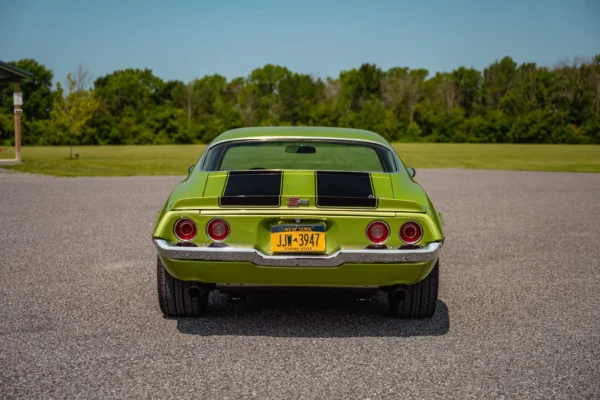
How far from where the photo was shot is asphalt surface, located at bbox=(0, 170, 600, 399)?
137 inches

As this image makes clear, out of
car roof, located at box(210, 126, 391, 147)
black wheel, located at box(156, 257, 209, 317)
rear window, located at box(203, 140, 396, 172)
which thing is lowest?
black wheel, located at box(156, 257, 209, 317)

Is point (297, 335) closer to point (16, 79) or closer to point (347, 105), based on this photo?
point (16, 79)

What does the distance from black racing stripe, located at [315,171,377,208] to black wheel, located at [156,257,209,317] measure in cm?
106

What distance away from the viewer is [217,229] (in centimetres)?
425

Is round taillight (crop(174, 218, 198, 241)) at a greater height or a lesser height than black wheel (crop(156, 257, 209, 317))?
greater

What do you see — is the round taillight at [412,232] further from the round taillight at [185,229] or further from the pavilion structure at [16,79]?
the pavilion structure at [16,79]

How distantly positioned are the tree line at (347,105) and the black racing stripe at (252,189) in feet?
209

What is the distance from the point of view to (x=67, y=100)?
128 feet

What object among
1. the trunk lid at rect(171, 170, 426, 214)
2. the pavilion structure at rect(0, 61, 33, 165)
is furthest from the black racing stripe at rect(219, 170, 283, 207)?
the pavilion structure at rect(0, 61, 33, 165)

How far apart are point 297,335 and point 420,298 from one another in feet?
2.92

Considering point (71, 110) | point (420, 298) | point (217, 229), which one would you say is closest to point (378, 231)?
point (420, 298)

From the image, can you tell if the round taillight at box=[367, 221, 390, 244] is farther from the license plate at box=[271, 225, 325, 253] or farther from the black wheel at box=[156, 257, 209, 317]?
the black wheel at box=[156, 257, 209, 317]

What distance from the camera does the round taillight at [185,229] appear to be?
4.26 metres

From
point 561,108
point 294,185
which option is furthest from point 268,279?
point 561,108
